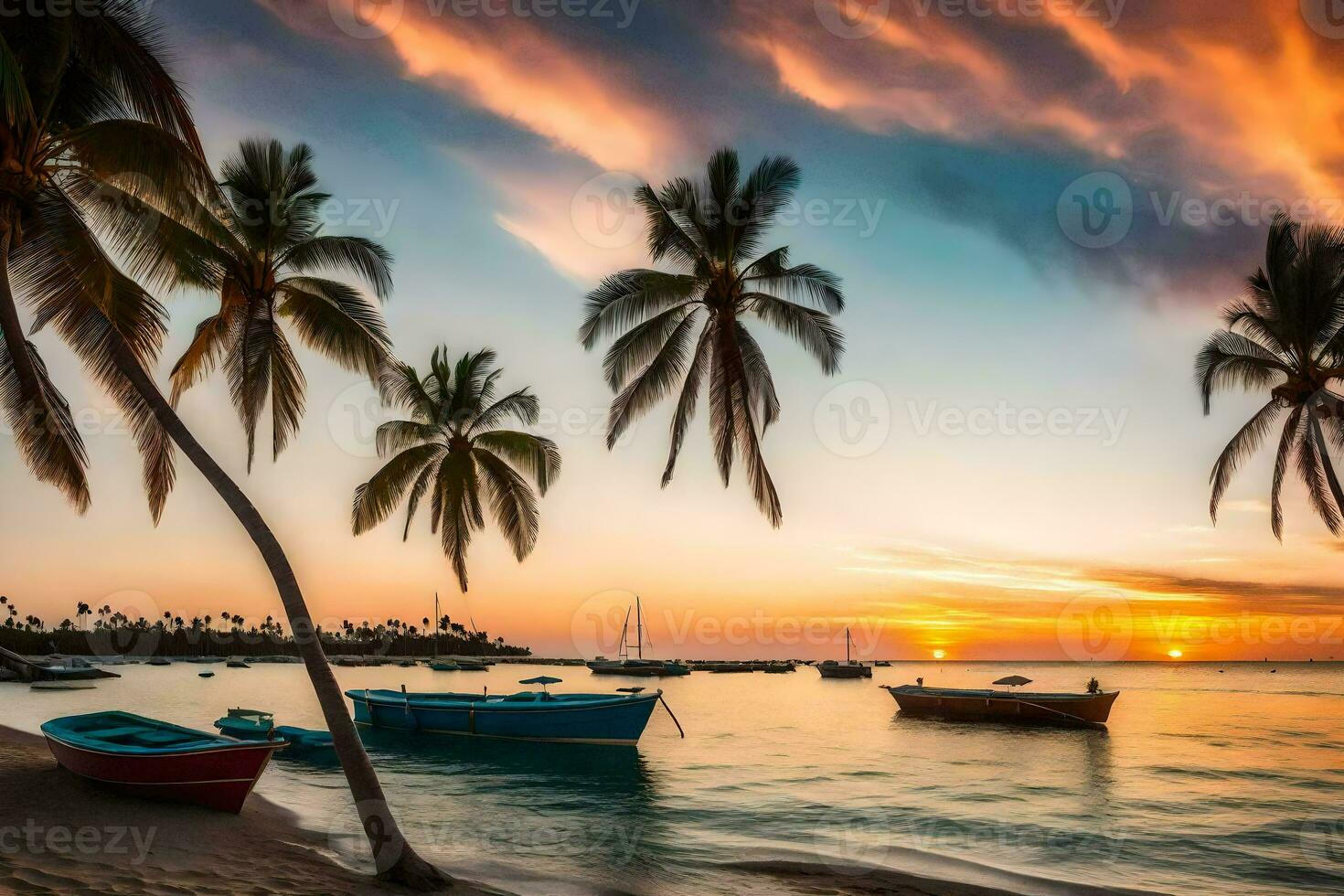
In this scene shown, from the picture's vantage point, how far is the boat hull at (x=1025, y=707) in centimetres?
4050

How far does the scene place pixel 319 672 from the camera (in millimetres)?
9375

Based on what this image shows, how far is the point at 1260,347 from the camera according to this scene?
93.8ft

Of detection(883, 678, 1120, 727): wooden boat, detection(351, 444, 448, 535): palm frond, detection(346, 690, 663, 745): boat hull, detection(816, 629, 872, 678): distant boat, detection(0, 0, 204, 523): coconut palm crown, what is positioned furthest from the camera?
detection(816, 629, 872, 678): distant boat

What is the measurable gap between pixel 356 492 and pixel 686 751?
16262mm

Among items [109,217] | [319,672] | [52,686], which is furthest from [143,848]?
[52,686]

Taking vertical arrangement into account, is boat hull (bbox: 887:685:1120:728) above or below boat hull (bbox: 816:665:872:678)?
above

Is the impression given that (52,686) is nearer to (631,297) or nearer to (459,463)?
(459,463)

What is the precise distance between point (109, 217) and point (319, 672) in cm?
766

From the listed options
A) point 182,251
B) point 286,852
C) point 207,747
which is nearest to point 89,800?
point 207,747

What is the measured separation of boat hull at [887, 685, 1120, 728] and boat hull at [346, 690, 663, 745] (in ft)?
76.0

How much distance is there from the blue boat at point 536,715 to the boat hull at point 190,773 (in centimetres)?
1431

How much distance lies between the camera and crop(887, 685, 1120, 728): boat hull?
4050 centimetres

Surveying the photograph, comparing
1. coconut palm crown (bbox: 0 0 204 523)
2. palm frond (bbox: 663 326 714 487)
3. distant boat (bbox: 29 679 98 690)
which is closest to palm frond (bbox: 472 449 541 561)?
palm frond (bbox: 663 326 714 487)

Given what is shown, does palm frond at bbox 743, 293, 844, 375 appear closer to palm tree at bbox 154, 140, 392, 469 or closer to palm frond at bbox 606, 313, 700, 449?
palm frond at bbox 606, 313, 700, 449
